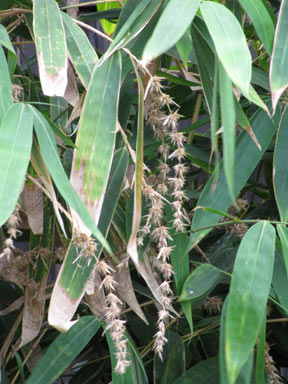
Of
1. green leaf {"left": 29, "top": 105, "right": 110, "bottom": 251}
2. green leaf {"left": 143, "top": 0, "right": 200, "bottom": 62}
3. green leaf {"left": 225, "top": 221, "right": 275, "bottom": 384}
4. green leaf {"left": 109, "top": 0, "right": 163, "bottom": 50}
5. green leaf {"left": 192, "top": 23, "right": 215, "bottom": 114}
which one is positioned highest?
green leaf {"left": 109, "top": 0, "right": 163, "bottom": 50}

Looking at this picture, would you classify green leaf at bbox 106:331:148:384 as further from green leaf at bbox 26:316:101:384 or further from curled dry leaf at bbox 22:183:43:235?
curled dry leaf at bbox 22:183:43:235

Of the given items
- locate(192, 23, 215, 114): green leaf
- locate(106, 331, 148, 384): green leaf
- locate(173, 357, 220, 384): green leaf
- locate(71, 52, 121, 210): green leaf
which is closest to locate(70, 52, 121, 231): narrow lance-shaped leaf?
locate(71, 52, 121, 210): green leaf

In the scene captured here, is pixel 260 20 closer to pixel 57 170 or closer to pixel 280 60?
pixel 280 60

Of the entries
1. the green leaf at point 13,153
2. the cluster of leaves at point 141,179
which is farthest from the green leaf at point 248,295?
the green leaf at point 13,153

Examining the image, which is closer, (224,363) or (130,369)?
(224,363)

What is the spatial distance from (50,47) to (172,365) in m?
0.47

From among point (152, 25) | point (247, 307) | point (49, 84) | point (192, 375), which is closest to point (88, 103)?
point (49, 84)

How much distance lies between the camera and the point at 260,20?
645 mm

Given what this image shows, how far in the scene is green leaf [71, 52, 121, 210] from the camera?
1.91ft

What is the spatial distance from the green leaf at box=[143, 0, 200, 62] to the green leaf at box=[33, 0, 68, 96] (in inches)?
4.9

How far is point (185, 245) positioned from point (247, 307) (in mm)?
228

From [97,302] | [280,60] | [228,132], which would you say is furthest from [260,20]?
[97,302]

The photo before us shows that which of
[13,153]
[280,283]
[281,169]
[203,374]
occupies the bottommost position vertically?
[203,374]

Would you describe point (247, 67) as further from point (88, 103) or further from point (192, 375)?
point (192, 375)
